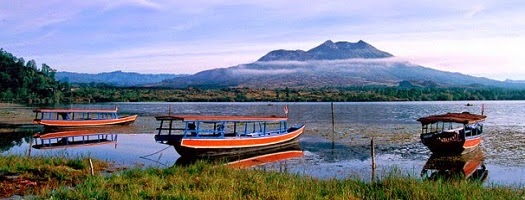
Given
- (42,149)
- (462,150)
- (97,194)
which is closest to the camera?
(97,194)

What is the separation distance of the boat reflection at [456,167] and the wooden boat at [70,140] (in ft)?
70.1

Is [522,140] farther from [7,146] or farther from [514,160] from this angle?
[7,146]

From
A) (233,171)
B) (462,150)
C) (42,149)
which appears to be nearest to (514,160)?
(462,150)

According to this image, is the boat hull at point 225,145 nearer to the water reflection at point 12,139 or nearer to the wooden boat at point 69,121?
the water reflection at point 12,139

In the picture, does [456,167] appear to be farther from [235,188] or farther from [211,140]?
[235,188]

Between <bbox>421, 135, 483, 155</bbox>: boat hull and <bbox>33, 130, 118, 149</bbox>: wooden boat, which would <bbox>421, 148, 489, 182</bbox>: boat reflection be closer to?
<bbox>421, 135, 483, 155</bbox>: boat hull

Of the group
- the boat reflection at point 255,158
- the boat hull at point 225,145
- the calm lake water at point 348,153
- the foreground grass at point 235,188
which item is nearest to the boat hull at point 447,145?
the calm lake water at point 348,153

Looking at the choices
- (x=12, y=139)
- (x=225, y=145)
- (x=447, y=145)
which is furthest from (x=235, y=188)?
(x=12, y=139)

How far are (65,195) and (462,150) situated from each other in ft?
72.7

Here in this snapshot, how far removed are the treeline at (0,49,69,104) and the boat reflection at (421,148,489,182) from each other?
317ft

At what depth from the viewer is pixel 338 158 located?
26.9 metres

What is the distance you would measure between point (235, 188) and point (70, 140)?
2626cm

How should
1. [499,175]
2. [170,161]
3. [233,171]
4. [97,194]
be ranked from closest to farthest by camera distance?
[97,194], [233,171], [499,175], [170,161]

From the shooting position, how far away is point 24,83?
353ft
